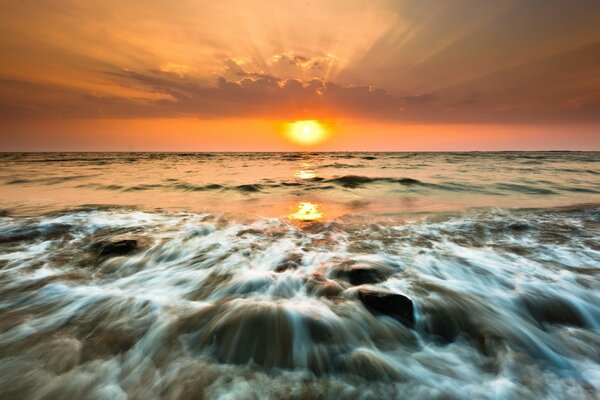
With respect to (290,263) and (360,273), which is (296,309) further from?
(290,263)

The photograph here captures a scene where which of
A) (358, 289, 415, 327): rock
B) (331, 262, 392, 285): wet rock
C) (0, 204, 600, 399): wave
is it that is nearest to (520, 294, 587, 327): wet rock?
(0, 204, 600, 399): wave

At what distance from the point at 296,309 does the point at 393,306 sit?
1.12 metres

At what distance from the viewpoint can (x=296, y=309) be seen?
12.0ft

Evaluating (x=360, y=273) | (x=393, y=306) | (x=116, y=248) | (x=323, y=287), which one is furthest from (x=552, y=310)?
(x=116, y=248)

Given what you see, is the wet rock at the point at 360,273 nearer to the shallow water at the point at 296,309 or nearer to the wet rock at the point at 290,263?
the shallow water at the point at 296,309

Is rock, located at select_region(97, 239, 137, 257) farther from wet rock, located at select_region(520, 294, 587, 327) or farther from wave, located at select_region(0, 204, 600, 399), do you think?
wet rock, located at select_region(520, 294, 587, 327)

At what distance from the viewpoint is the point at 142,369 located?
112 inches

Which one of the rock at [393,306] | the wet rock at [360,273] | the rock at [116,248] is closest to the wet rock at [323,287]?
the wet rock at [360,273]

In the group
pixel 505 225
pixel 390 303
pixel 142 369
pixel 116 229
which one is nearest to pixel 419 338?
pixel 390 303

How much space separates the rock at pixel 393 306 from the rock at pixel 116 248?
436 cm

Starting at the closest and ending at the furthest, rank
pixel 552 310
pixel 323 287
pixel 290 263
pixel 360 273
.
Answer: pixel 552 310
pixel 323 287
pixel 360 273
pixel 290 263

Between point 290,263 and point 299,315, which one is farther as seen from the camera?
point 290,263

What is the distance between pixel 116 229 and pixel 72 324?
157 inches

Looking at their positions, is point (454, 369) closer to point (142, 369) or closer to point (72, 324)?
point (142, 369)
